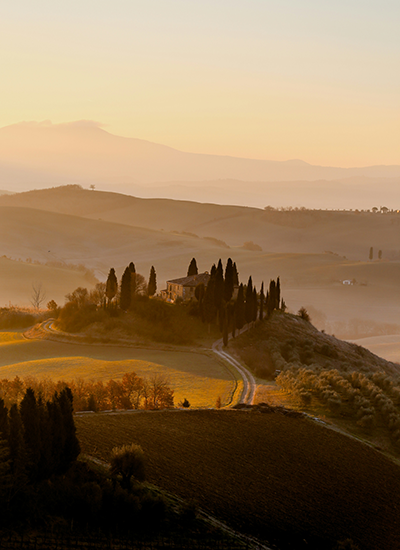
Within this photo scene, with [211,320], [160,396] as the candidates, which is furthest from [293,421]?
[211,320]

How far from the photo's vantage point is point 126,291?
72.9 m

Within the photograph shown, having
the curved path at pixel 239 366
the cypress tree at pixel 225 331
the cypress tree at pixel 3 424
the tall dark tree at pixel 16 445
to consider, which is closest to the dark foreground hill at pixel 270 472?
the cypress tree at pixel 3 424

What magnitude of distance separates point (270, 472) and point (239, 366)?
28338mm

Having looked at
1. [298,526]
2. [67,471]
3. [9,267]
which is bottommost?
[298,526]

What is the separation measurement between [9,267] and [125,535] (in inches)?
5471

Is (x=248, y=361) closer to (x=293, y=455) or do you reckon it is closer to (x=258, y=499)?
(x=293, y=455)

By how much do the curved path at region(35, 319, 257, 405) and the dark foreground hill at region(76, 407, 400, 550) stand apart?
28.5 ft

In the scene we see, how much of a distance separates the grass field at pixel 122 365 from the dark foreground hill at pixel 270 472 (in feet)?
33.9

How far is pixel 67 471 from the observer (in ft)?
84.3

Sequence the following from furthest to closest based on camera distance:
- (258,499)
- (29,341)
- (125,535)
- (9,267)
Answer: (9,267)
(29,341)
(258,499)
(125,535)

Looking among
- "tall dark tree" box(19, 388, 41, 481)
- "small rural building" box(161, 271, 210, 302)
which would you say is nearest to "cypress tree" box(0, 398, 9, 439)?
"tall dark tree" box(19, 388, 41, 481)

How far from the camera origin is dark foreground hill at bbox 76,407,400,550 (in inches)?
1004

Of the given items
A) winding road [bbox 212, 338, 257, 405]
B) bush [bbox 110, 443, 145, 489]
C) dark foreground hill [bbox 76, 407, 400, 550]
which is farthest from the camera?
winding road [bbox 212, 338, 257, 405]

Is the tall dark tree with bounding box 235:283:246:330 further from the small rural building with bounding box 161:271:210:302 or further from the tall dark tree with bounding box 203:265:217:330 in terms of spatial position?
the small rural building with bounding box 161:271:210:302
